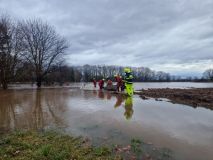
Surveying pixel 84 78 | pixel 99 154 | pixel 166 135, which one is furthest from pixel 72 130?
pixel 84 78

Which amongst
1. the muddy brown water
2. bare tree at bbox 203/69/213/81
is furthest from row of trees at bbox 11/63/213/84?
the muddy brown water

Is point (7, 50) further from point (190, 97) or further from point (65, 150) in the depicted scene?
point (65, 150)

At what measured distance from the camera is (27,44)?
37031mm

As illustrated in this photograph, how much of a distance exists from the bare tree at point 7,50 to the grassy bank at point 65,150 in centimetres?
2819

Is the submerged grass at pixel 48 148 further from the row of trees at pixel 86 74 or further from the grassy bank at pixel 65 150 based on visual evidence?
the row of trees at pixel 86 74

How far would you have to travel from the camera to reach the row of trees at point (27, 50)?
31.1m

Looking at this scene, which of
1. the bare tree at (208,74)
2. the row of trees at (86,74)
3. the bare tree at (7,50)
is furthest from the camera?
the bare tree at (208,74)

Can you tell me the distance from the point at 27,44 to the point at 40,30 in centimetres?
394

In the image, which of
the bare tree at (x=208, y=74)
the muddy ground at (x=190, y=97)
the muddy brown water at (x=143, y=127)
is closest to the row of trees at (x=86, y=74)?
the bare tree at (x=208, y=74)

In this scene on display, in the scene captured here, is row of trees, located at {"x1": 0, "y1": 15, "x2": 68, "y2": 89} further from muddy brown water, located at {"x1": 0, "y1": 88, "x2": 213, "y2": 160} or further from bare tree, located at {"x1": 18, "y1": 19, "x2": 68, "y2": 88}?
muddy brown water, located at {"x1": 0, "y1": 88, "x2": 213, "y2": 160}

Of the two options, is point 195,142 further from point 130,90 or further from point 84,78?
point 84,78

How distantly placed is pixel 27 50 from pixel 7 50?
5423 mm

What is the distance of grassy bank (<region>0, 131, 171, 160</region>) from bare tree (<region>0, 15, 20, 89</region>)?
28.2 meters

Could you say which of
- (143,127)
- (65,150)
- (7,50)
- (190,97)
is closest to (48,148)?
(65,150)
